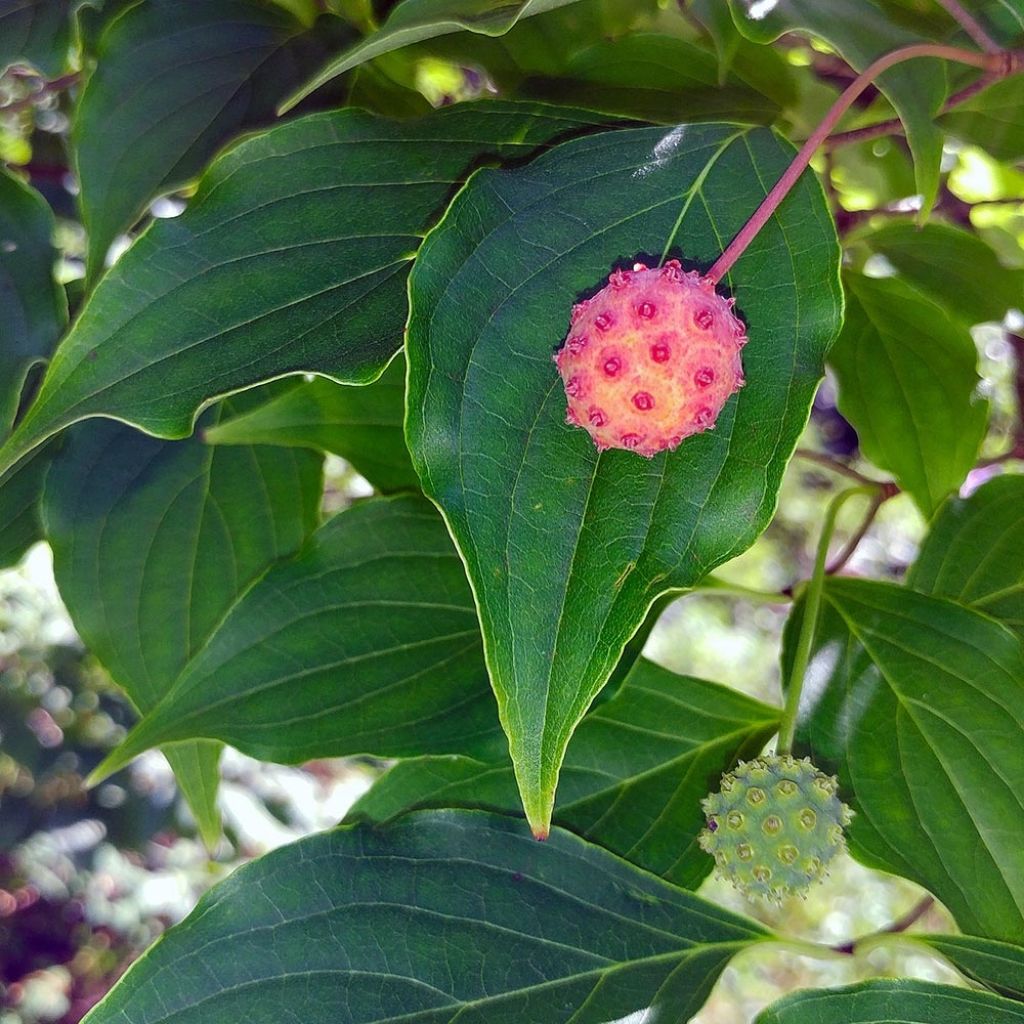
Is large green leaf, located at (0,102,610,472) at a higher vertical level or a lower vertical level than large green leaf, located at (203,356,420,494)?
higher

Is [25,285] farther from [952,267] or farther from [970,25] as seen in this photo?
[952,267]

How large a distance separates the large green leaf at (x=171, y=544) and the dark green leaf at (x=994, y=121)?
1.81 feet

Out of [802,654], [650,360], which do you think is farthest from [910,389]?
[650,360]

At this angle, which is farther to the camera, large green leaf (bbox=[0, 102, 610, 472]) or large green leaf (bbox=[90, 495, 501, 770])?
large green leaf (bbox=[90, 495, 501, 770])

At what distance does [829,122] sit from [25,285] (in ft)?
1.62

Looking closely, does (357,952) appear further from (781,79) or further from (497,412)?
(781,79)

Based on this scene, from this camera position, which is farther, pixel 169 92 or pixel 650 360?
pixel 169 92

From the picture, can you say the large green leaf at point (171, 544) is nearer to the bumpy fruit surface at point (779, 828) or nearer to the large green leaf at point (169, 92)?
the large green leaf at point (169, 92)

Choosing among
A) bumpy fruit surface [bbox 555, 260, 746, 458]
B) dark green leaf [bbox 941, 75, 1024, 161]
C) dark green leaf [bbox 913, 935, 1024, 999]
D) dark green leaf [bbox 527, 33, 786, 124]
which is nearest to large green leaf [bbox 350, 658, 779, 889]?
dark green leaf [bbox 913, 935, 1024, 999]

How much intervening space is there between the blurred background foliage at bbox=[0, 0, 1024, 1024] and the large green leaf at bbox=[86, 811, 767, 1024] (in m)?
0.09

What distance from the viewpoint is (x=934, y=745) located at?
0.66 meters

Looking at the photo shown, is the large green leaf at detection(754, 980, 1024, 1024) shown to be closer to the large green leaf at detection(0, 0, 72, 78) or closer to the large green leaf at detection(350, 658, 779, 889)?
the large green leaf at detection(350, 658, 779, 889)

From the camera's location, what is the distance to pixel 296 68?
28.7 inches

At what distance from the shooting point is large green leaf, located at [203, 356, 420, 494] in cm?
72
